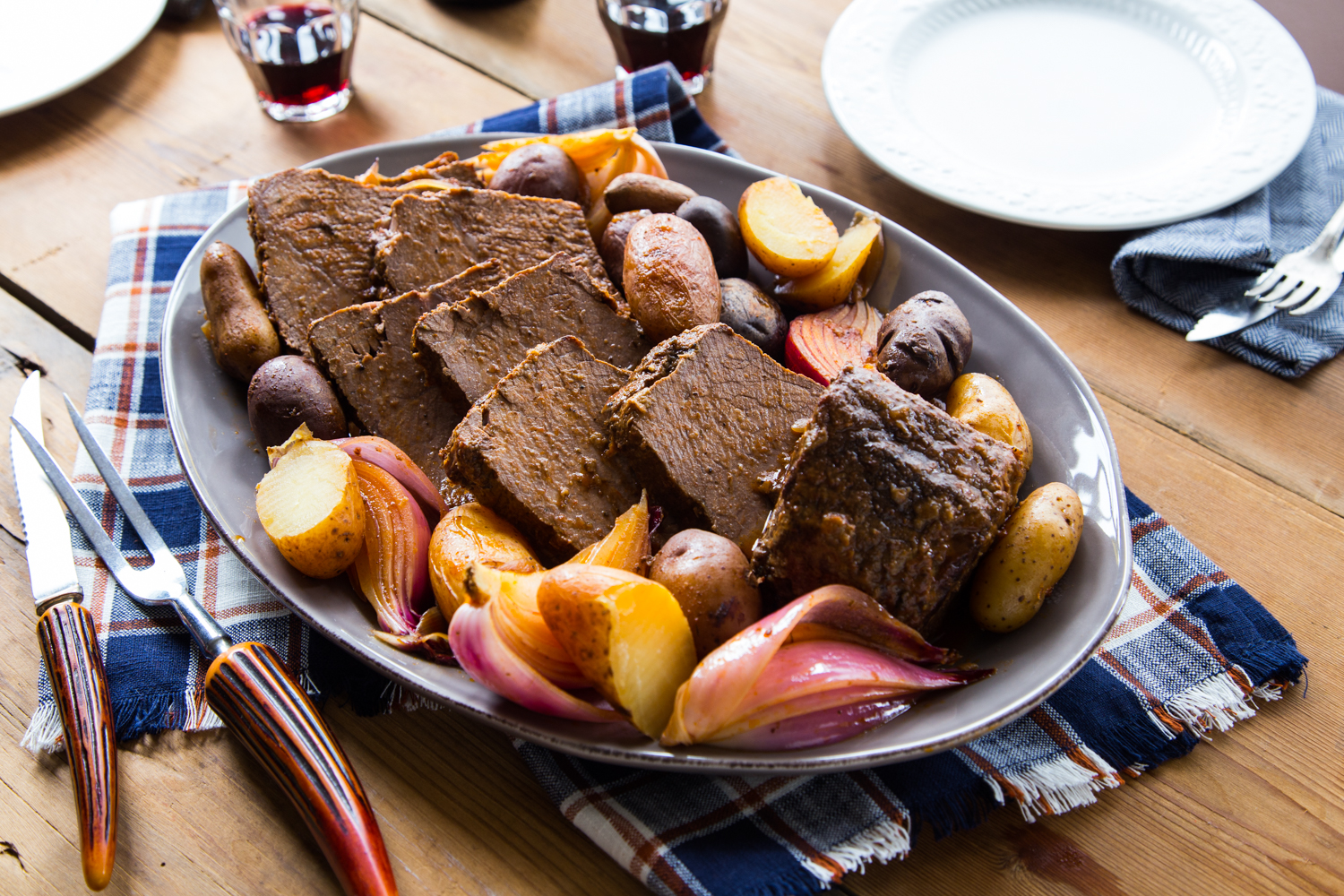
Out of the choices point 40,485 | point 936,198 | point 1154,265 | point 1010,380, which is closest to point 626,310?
point 1010,380

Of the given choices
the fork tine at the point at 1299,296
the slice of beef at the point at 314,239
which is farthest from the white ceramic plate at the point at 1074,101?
the slice of beef at the point at 314,239

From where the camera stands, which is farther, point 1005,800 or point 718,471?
point 718,471

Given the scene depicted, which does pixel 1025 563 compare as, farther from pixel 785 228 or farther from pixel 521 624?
pixel 785 228

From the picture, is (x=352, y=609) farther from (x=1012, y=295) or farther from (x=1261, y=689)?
(x=1012, y=295)

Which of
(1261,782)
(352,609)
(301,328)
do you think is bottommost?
(1261,782)

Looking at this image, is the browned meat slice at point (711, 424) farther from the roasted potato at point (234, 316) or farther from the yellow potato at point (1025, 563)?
the roasted potato at point (234, 316)

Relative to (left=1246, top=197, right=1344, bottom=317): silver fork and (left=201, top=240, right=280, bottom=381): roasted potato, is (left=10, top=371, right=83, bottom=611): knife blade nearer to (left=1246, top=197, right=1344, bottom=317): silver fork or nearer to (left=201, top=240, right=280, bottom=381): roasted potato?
(left=201, top=240, right=280, bottom=381): roasted potato
